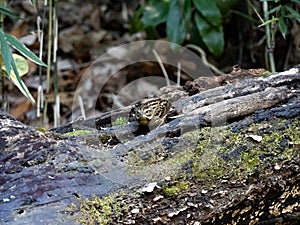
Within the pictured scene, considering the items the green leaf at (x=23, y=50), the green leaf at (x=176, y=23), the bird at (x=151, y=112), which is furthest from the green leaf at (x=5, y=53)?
the green leaf at (x=176, y=23)

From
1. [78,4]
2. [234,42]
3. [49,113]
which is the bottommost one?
[49,113]

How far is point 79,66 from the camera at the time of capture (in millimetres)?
2760

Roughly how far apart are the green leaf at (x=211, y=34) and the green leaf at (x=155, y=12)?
145mm

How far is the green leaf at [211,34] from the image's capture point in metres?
2.22

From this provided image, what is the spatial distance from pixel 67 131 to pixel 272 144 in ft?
1.51

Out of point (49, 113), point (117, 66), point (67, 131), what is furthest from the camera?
point (117, 66)

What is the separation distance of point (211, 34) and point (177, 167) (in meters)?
1.38

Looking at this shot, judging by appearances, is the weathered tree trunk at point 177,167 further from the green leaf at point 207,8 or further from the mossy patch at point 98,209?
the green leaf at point 207,8

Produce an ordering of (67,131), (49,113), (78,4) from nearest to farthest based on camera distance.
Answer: (67,131) → (49,113) → (78,4)

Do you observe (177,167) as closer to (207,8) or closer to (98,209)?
(98,209)

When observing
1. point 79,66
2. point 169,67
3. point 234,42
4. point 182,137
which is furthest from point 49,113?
point 182,137

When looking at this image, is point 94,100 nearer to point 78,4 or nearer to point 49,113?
point 49,113

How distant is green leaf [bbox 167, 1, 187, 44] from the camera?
2.19 metres

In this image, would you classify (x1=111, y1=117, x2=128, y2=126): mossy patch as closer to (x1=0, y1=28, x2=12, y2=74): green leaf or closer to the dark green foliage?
(x1=0, y1=28, x2=12, y2=74): green leaf
